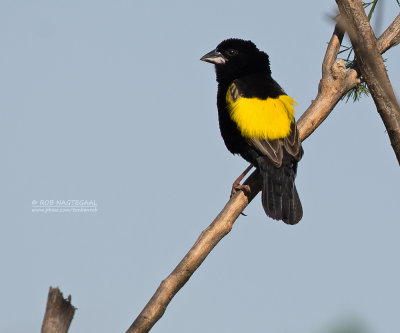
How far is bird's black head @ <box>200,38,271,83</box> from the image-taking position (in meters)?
→ 6.20

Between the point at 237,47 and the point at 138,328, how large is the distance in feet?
11.9

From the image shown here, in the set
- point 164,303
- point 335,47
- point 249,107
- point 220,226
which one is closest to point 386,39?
point 335,47

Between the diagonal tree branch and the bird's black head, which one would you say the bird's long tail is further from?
the bird's black head

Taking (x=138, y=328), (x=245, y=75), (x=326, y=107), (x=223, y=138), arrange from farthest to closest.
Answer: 1. (x=245, y=75)
2. (x=223, y=138)
3. (x=326, y=107)
4. (x=138, y=328)

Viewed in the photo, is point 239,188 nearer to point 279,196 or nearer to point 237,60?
point 279,196

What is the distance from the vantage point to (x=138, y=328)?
3.24m

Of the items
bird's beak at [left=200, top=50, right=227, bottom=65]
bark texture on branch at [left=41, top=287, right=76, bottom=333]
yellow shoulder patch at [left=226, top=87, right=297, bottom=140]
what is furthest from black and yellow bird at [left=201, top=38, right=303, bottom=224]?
bark texture on branch at [left=41, top=287, right=76, bottom=333]

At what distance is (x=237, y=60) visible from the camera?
624 centimetres

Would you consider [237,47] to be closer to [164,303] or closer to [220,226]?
[220,226]

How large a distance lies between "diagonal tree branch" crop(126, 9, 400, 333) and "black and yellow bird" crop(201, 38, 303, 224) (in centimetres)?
13

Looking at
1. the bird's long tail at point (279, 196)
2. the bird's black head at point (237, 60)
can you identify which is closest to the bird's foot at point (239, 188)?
the bird's long tail at point (279, 196)

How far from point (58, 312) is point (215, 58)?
160 inches

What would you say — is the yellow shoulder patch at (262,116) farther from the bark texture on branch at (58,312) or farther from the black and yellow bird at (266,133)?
the bark texture on branch at (58,312)

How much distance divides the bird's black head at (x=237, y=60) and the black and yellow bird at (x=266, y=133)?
0.35 feet
